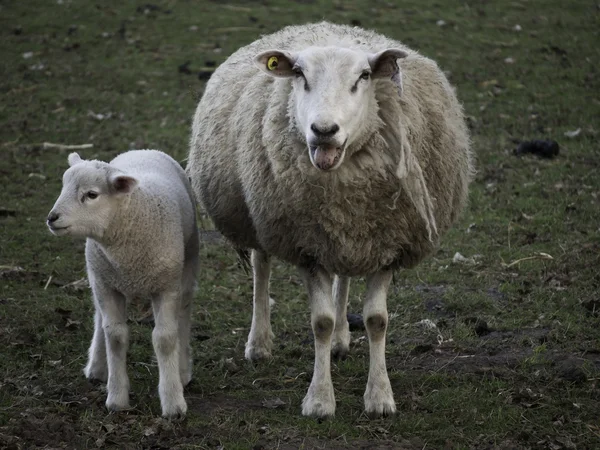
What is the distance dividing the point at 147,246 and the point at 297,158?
3.18 ft

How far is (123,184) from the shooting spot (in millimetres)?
4973

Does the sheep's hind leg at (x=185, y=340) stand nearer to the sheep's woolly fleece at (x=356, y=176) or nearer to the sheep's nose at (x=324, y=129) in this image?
the sheep's woolly fleece at (x=356, y=176)

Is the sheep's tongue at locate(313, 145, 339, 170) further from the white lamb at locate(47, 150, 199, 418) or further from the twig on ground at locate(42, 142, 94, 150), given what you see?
the twig on ground at locate(42, 142, 94, 150)

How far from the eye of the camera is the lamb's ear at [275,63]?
504cm

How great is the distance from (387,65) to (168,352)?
2005mm

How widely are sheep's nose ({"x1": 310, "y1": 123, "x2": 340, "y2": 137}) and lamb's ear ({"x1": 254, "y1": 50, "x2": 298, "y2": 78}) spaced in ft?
2.08

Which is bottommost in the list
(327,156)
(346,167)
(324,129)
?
(346,167)

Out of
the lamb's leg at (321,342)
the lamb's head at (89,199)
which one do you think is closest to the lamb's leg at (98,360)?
the lamb's head at (89,199)

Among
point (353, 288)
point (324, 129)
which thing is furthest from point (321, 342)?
point (353, 288)

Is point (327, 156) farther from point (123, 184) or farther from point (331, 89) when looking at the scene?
point (123, 184)

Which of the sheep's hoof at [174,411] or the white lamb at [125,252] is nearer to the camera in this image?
the white lamb at [125,252]

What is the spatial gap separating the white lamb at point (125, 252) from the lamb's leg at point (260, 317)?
92cm

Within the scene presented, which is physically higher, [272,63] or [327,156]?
[272,63]

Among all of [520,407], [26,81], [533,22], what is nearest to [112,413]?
[520,407]
